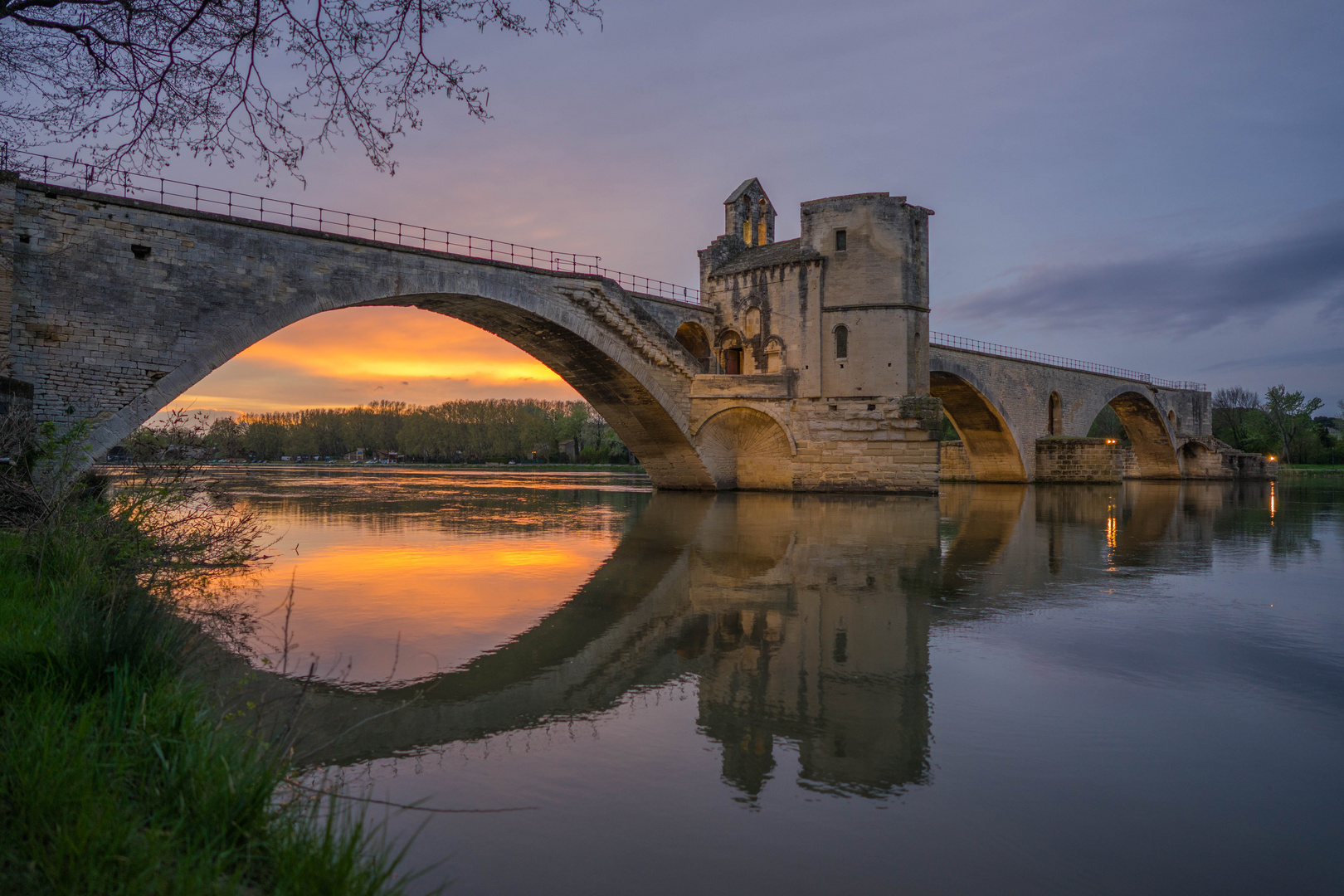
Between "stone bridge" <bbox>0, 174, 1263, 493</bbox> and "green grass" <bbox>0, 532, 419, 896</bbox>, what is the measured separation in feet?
38.0

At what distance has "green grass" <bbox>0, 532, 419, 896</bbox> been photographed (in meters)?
1.99

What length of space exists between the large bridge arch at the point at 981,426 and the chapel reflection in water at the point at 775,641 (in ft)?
79.0

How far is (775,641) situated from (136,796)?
14.7 feet

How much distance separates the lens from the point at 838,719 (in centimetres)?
436

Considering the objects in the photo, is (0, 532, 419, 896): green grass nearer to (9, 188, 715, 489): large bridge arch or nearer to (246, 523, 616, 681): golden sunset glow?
(246, 523, 616, 681): golden sunset glow

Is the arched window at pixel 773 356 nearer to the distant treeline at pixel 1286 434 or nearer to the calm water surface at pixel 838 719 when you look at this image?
the calm water surface at pixel 838 719

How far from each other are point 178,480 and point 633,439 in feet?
75.8

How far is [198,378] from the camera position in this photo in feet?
57.3

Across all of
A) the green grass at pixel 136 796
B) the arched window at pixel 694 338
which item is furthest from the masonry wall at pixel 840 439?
the green grass at pixel 136 796

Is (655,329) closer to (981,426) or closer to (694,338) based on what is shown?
(694,338)

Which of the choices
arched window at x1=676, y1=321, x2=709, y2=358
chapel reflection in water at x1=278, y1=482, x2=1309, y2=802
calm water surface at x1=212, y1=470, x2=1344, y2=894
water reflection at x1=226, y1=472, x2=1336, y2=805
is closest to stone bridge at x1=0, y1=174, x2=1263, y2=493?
arched window at x1=676, y1=321, x2=709, y2=358

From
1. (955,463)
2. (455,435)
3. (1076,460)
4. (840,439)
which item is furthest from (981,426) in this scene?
(455,435)

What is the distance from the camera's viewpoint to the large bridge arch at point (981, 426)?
3859cm

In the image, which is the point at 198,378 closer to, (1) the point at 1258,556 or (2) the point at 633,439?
(2) the point at 633,439
